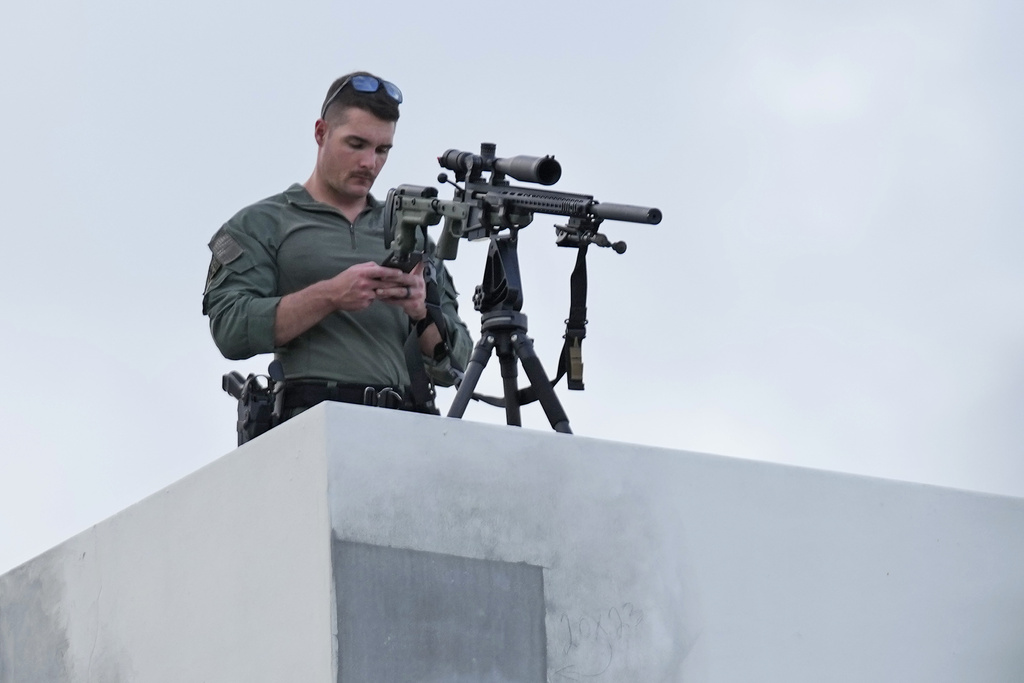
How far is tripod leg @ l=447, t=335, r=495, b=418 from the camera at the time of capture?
11.9 ft

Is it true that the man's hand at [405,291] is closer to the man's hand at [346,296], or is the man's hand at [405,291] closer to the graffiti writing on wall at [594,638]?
the man's hand at [346,296]

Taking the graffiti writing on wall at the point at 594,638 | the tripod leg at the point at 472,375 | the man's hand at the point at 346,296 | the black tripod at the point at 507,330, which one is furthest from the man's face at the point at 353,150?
the graffiti writing on wall at the point at 594,638

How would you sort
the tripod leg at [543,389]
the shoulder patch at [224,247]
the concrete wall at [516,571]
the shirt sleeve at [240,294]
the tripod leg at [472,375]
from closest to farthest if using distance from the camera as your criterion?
1. the concrete wall at [516,571]
2. the tripod leg at [472,375]
3. the tripod leg at [543,389]
4. the shirt sleeve at [240,294]
5. the shoulder patch at [224,247]

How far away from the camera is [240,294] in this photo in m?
3.91

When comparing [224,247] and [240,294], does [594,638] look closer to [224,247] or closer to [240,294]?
[240,294]

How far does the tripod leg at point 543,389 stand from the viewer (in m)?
3.72

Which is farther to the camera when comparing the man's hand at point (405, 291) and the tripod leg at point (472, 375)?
the man's hand at point (405, 291)

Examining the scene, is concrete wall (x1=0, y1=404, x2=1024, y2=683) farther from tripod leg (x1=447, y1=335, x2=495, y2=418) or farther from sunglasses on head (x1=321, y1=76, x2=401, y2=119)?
sunglasses on head (x1=321, y1=76, x2=401, y2=119)

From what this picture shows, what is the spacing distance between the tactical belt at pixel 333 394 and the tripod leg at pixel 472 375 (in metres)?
0.29

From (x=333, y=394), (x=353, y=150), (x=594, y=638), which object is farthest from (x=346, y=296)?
(x=594, y=638)

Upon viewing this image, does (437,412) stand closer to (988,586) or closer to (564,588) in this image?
(564,588)

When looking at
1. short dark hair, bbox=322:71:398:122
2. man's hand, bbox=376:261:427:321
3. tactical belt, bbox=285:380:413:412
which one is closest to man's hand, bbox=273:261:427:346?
man's hand, bbox=376:261:427:321

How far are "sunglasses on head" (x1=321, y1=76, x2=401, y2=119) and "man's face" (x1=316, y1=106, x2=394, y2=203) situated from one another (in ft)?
0.17

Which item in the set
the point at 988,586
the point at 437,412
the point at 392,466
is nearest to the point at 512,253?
the point at 437,412
